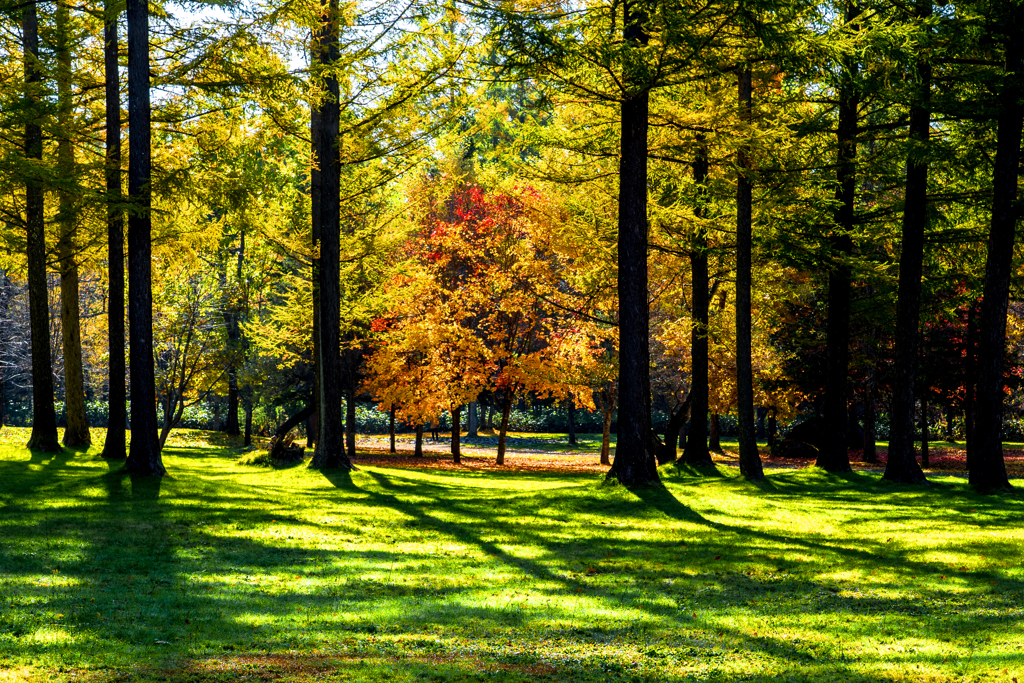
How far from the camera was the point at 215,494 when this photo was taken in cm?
1246

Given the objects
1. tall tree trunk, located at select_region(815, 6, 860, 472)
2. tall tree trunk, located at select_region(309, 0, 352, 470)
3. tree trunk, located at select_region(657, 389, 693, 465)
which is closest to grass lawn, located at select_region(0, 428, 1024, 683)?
tall tree trunk, located at select_region(309, 0, 352, 470)

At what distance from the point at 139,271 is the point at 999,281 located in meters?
14.0

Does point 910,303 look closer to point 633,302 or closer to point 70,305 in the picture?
point 633,302

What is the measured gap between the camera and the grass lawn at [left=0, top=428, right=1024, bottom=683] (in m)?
5.07

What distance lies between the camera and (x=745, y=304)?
50.2 feet

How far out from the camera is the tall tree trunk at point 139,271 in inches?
516

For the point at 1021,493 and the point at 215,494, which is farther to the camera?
the point at 1021,493

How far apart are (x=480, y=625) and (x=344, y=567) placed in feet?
8.34

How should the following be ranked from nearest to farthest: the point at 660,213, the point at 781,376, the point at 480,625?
the point at 480,625 < the point at 660,213 < the point at 781,376

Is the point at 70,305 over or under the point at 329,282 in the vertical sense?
under

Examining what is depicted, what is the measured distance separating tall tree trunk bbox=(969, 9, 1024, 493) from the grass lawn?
884 millimetres

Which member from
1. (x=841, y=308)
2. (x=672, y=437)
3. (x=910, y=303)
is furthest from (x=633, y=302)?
(x=672, y=437)

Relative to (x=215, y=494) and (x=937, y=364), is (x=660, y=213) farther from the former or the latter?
(x=937, y=364)

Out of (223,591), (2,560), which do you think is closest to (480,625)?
(223,591)
